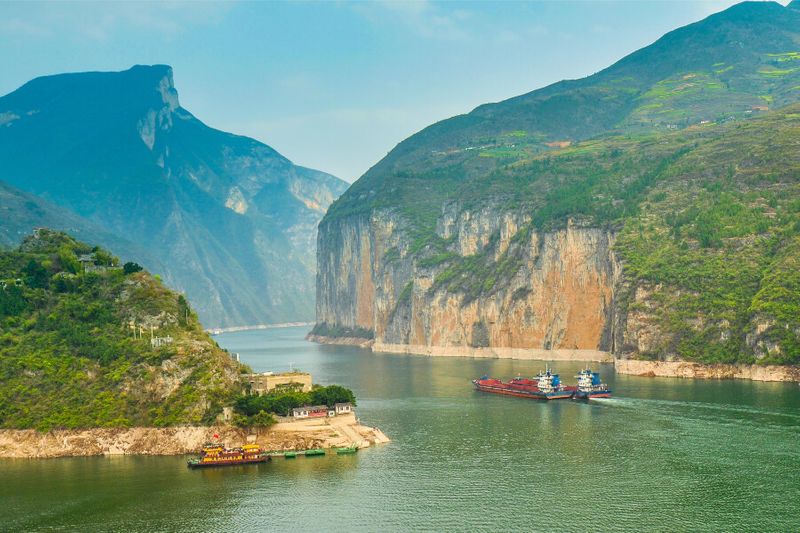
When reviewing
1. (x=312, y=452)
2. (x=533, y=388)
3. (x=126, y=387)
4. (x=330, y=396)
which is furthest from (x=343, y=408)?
(x=533, y=388)

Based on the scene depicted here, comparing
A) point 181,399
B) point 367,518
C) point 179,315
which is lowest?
point 367,518

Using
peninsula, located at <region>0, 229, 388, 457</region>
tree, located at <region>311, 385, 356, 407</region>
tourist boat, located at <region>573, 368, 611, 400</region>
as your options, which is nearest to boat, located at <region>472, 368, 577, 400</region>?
tourist boat, located at <region>573, 368, 611, 400</region>

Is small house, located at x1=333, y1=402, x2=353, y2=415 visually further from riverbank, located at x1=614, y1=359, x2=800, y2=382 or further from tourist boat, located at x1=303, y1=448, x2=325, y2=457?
riverbank, located at x1=614, y1=359, x2=800, y2=382

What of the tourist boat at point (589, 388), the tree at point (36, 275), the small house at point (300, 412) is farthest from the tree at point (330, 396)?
the tourist boat at point (589, 388)

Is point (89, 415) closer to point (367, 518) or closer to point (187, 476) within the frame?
point (187, 476)

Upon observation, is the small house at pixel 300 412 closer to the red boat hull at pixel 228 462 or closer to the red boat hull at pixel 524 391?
the red boat hull at pixel 228 462

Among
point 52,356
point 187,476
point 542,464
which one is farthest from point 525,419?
point 52,356
